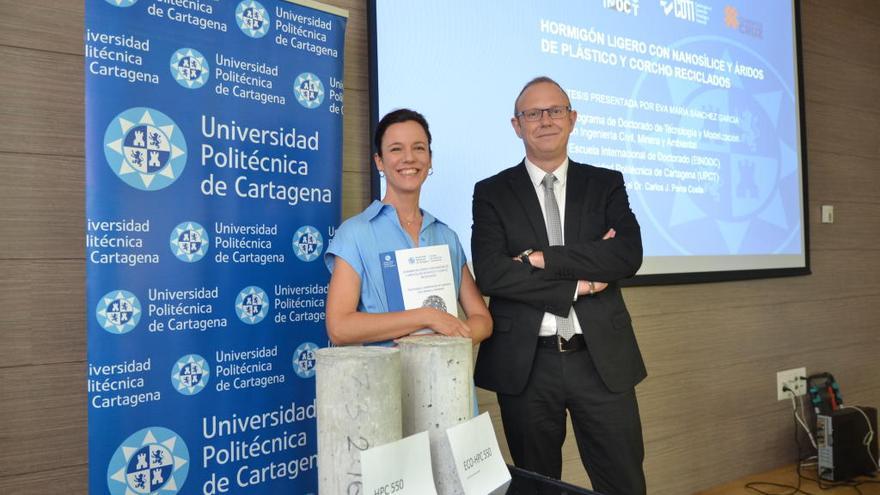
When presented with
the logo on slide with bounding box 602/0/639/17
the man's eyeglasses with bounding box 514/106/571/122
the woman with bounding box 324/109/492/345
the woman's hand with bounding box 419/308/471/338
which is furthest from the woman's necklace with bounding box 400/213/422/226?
the logo on slide with bounding box 602/0/639/17

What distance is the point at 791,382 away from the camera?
11.4ft

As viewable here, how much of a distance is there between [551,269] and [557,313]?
0.12m

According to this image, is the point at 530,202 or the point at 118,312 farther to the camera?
the point at 530,202

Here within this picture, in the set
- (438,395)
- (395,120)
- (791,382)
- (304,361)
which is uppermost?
(395,120)

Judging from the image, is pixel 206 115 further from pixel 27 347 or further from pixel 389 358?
→ pixel 389 358

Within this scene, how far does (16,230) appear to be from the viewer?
5.47 feet

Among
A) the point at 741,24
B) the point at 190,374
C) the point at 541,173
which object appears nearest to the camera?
the point at 190,374

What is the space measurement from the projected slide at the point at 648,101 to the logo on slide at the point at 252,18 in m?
0.47

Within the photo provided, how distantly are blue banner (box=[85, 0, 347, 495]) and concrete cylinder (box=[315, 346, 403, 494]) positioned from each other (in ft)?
3.48

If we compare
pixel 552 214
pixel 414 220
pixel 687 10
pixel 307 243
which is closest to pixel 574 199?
pixel 552 214

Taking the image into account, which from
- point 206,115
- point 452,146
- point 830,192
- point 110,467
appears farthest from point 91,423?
point 830,192

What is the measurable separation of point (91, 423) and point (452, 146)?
1.46m

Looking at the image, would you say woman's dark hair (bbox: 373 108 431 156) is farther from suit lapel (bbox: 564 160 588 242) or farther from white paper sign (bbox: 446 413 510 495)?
white paper sign (bbox: 446 413 510 495)

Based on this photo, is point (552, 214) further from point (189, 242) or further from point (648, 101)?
point (648, 101)
